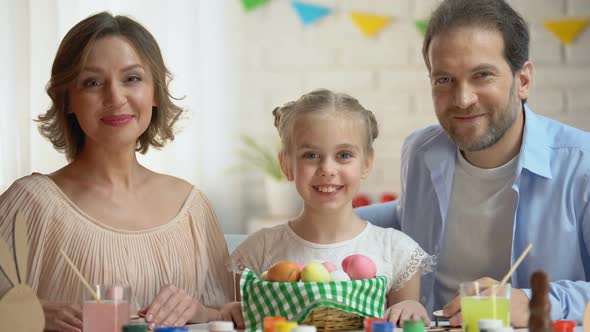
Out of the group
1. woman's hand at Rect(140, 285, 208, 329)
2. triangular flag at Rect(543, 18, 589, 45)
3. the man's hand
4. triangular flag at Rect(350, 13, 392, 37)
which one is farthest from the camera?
triangular flag at Rect(350, 13, 392, 37)

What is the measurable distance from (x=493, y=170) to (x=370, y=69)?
2.28 meters

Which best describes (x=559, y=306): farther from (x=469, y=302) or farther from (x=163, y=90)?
(x=163, y=90)

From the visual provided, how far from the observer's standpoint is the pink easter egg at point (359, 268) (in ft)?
6.08

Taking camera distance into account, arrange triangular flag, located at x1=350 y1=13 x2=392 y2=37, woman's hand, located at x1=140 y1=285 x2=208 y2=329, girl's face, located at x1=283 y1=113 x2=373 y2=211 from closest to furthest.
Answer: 1. woman's hand, located at x1=140 y1=285 x2=208 y2=329
2. girl's face, located at x1=283 y1=113 x2=373 y2=211
3. triangular flag, located at x1=350 y1=13 x2=392 y2=37

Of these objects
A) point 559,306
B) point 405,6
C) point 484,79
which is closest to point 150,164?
point 405,6

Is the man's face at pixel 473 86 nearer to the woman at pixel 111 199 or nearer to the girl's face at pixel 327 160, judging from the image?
the girl's face at pixel 327 160

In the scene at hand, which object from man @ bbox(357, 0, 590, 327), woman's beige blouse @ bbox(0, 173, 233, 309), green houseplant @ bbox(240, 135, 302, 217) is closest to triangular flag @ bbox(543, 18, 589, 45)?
green houseplant @ bbox(240, 135, 302, 217)

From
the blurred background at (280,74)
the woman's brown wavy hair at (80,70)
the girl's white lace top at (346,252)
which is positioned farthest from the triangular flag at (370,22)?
the girl's white lace top at (346,252)

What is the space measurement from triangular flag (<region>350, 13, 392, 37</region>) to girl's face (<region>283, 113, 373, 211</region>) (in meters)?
2.63

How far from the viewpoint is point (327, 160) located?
2.15 metres

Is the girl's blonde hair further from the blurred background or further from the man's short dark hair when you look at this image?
the blurred background

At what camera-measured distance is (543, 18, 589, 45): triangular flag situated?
15.1 feet

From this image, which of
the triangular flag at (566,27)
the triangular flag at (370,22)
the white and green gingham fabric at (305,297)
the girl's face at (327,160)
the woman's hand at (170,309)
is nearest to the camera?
the white and green gingham fabric at (305,297)

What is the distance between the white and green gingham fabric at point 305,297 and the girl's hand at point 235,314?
4.2 inches
